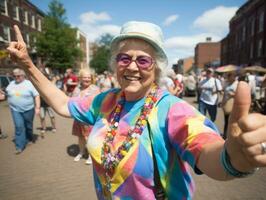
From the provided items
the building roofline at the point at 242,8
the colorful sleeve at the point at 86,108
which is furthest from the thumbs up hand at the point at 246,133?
the building roofline at the point at 242,8

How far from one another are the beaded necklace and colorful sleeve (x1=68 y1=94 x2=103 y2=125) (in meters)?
0.30

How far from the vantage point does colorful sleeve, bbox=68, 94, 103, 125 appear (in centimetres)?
195

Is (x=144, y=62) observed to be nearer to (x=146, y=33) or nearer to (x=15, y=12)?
(x=146, y=33)

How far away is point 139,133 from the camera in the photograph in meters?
1.48

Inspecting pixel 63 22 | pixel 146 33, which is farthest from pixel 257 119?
pixel 63 22

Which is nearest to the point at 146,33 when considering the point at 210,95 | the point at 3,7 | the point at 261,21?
the point at 210,95

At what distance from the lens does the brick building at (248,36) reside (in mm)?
31359

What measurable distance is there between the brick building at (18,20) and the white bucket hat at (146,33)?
25356 mm

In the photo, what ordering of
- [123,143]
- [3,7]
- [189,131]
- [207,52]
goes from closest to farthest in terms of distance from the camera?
[189,131], [123,143], [3,7], [207,52]

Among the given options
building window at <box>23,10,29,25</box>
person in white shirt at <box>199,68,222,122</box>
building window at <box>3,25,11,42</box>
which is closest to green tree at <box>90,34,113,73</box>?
building window at <box>23,10,29,25</box>

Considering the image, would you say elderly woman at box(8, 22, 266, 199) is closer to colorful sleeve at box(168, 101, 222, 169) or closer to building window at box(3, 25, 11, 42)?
colorful sleeve at box(168, 101, 222, 169)

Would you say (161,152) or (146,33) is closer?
(161,152)

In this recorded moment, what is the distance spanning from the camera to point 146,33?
5.18 feet

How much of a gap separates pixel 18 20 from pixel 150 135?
37.0 metres
